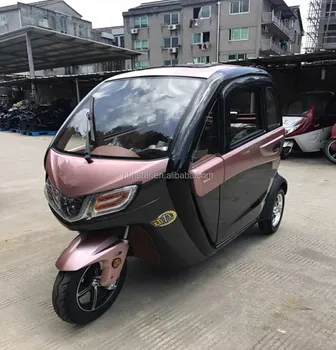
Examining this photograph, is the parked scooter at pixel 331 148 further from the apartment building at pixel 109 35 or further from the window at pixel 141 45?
the apartment building at pixel 109 35

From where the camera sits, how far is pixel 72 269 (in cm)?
200

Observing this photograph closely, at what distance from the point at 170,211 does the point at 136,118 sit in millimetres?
774

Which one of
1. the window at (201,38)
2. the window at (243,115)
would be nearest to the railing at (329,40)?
the window at (201,38)

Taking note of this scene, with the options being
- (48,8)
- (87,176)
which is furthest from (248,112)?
(48,8)

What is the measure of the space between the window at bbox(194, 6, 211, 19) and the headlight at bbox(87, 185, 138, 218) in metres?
32.6

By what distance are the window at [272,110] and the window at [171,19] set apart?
107ft

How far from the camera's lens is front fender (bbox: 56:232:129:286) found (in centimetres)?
201

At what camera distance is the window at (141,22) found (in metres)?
34.1

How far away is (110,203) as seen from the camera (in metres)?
Answer: 2.01

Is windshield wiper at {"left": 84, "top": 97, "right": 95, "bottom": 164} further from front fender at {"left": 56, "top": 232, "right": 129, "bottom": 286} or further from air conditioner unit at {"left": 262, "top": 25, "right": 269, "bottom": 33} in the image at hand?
air conditioner unit at {"left": 262, "top": 25, "right": 269, "bottom": 33}

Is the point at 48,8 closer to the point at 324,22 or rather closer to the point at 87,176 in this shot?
the point at 324,22

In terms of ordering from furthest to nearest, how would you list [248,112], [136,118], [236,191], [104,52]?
[104,52]
[248,112]
[236,191]
[136,118]

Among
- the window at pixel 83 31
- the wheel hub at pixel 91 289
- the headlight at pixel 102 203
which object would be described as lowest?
the wheel hub at pixel 91 289
